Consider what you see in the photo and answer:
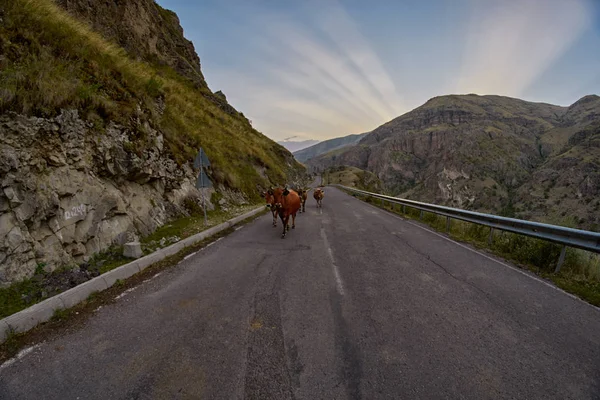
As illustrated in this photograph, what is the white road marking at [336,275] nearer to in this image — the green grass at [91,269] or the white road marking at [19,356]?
the white road marking at [19,356]

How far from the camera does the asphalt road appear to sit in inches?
103

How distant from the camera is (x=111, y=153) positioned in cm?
734

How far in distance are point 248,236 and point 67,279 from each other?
5.23 m

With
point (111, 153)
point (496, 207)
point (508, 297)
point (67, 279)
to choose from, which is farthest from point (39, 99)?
point (496, 207)

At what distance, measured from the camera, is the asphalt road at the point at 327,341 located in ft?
8.60

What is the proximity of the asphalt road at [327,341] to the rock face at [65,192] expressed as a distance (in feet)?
6.63

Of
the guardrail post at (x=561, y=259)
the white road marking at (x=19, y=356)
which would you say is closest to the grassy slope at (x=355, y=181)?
the guardrail post at (x=561, y=259)

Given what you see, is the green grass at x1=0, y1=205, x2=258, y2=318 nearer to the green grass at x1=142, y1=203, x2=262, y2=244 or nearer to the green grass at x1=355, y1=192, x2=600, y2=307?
the green grass at x1=142, y1=203, x2=262, y2=244

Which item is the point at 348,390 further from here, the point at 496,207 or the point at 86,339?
the point at 496,207

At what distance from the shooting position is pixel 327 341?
3330 millimetres

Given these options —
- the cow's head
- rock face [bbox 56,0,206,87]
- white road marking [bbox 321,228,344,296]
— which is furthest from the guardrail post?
rock face [bbox 56,0,206,87]

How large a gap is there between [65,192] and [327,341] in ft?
20.4

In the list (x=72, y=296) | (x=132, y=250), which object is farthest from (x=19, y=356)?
(x=132, y=250)

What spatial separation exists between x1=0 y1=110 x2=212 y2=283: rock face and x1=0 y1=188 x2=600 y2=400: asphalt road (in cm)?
202
